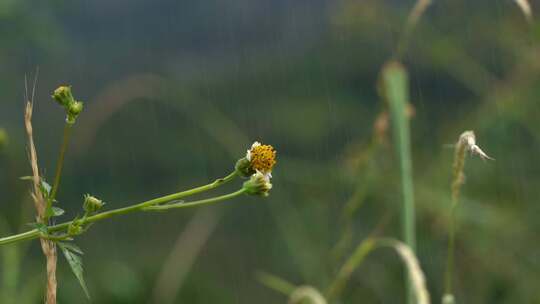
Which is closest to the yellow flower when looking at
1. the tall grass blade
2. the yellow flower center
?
the yellow flower center

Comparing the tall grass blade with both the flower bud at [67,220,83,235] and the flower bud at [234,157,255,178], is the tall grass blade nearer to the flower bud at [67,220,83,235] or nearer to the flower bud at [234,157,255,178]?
the flower bud at [234,157,255,178]

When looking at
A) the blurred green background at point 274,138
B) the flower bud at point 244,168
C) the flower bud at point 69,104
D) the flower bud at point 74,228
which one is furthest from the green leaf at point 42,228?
the blurred green background at point 274,138

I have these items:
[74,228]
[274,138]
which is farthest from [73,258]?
[274,138]

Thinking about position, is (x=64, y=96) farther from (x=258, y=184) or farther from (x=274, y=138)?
(x=274, y=138)

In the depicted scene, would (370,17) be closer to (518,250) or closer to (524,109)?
(524,109)

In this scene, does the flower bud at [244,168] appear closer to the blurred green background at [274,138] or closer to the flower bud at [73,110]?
the flower bud at [73,110]
